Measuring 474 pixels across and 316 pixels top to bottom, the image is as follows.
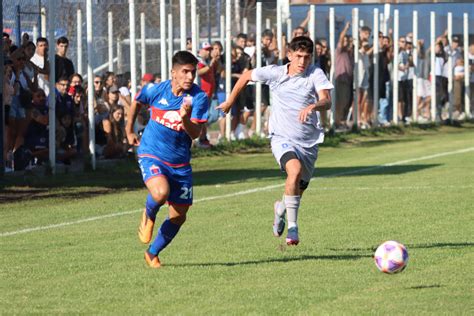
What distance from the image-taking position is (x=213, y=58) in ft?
87.2

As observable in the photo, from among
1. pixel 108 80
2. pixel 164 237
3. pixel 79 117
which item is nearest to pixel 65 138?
pixel 79 117

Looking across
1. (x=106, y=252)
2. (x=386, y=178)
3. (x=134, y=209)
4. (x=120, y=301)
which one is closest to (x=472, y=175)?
(x=386, y=178)

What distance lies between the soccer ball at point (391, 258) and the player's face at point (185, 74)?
7.73ft

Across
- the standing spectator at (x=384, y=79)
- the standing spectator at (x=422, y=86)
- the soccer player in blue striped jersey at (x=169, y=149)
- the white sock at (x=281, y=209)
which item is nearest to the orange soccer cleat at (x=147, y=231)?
the soccer player in blue striped jersey at (x=169, y=149)

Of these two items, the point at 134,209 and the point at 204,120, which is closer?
the point at 204,120

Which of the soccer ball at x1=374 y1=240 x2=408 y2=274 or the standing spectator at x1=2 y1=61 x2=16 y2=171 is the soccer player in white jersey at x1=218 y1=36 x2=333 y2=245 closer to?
the soccer ball at x1=374 y1=240 x2=408 y2=274

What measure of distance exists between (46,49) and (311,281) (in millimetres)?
12151

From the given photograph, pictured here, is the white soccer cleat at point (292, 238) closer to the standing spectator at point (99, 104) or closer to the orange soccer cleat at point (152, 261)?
the orange soccer cleat at point (152, 261)

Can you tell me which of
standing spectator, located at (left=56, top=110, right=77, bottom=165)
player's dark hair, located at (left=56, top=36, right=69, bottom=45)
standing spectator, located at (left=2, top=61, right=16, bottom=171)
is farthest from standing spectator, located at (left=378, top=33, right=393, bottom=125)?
standing spectator, located at (left=2, top=61, right=16, bottom=171)

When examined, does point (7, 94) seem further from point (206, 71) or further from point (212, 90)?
point (212, 90)

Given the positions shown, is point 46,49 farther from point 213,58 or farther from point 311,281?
point 311,281

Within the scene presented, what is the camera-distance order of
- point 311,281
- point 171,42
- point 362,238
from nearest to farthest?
1. point 311,281
2. point 362,238
3. point 171,42

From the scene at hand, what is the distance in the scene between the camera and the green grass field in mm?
9328

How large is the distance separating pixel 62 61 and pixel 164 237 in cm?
1148
